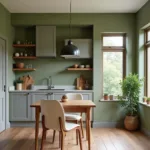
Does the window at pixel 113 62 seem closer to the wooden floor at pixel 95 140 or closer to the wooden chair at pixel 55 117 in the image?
the wooden floor at pixel 95 140

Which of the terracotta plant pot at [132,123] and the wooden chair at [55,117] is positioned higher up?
the wooden chair at [55,117]

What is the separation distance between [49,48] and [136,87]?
230cm

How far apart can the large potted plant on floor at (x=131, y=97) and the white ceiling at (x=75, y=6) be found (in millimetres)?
1582

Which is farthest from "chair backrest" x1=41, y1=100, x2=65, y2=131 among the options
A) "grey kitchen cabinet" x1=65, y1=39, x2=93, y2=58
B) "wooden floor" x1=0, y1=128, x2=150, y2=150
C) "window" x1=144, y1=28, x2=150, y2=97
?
"window" x1=144, y1=28, x2=150, y2=97

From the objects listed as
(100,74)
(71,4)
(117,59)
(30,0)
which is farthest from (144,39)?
(30,0)

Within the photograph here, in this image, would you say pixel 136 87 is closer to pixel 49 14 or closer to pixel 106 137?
pixel 106 137

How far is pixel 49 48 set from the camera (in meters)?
5.50

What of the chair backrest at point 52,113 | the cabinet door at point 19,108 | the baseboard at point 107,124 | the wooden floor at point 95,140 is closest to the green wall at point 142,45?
the wooden floor at point 95,140

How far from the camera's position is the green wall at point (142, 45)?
4.65m

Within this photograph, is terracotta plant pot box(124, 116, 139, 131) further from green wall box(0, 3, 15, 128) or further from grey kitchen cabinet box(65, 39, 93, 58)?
green wall box(0, 3, 15, 128)

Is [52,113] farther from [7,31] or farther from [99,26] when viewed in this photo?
[99,26]

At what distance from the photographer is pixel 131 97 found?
5.04 meters

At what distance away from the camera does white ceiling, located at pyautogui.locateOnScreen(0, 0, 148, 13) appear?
470cm

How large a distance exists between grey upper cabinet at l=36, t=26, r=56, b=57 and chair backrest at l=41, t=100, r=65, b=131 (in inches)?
91.8
